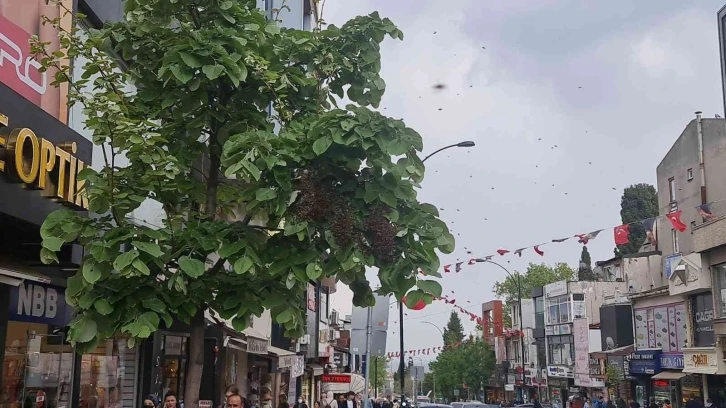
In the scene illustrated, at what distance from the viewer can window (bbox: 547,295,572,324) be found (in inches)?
2459

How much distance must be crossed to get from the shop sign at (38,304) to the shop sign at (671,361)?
31.4 metres

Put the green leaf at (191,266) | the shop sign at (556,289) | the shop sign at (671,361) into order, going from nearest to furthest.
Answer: the green leaf at (191,266)
the shop sign at (671,361)
the shop sign at (556,289)

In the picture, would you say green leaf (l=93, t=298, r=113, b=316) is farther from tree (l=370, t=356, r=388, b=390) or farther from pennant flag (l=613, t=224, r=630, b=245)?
tree (l=370, t=356, r=388, b=390)

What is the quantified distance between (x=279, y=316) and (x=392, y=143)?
1744mm

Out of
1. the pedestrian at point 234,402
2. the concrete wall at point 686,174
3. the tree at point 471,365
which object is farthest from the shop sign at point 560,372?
the pedestrian at point 234,402

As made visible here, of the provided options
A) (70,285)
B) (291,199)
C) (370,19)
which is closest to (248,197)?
(291,199)

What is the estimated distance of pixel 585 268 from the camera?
8188 centimetres

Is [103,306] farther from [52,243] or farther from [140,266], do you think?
[52,243]

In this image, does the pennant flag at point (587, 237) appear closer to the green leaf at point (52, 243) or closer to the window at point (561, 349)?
the green leaf at point (52, 243)

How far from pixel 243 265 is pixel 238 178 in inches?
34.9

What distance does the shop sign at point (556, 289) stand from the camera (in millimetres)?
63497

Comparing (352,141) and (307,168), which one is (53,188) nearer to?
(307,168)

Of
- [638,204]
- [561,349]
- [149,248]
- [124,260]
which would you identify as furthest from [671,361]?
[638,204]

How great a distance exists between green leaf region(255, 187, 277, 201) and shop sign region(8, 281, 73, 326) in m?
4.74
